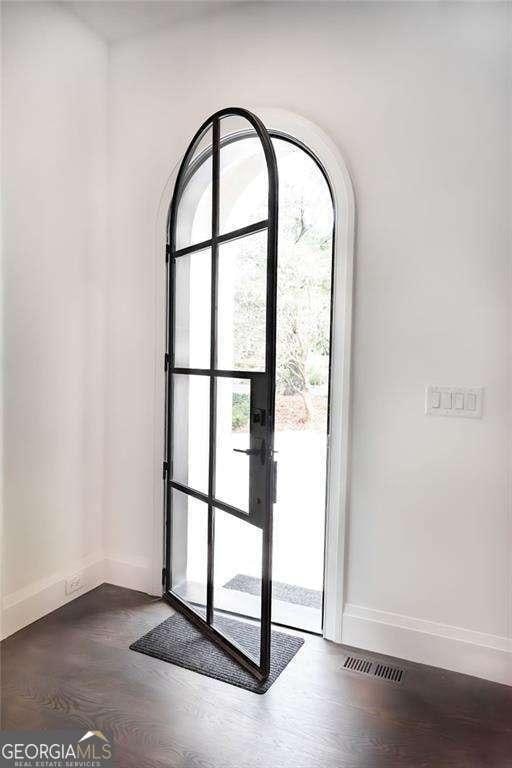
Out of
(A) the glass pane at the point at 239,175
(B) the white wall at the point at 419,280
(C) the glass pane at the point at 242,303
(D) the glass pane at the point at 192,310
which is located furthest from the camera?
(D) the glass pane at the point at 192,310

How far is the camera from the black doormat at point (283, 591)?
2.86m

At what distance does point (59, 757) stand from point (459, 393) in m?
1.96

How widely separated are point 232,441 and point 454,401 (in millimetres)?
970

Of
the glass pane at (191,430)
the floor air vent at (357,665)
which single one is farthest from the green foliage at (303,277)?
the floor air vent at (357,665)

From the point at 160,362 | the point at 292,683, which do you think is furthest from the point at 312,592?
the point at 160,362

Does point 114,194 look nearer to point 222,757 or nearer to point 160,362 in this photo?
point 160,362

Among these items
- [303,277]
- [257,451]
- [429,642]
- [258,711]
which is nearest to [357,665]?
[429,642]

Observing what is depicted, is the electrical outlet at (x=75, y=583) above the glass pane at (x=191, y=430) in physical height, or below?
below

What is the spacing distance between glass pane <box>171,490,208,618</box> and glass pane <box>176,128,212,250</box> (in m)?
1.30

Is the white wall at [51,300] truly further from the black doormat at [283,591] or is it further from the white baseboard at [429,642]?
the white baseboard at [429,642]

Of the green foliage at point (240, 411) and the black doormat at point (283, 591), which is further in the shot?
the black doormat at point (283, 591)

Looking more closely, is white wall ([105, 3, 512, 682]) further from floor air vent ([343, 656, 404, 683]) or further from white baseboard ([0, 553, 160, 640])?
white baseboard ([0, 553, 160, 640])

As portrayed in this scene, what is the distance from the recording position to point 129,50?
2955 mm

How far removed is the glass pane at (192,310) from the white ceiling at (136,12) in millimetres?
1177
